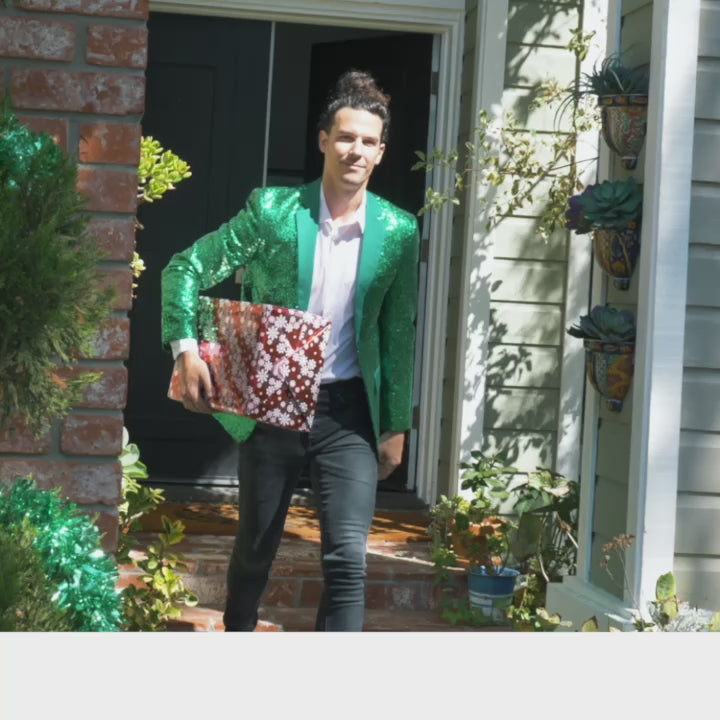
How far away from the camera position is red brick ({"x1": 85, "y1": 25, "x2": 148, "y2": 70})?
235 centimetres

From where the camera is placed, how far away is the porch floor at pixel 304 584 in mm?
5012

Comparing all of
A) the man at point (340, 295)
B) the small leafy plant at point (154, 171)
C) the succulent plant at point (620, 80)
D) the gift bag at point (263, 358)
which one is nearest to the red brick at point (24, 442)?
the gift bag at point (263, 358)

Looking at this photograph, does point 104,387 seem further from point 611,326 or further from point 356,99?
point 611,326

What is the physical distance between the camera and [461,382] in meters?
6.04

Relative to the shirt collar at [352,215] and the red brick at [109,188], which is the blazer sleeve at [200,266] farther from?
the red brick at [109,188]

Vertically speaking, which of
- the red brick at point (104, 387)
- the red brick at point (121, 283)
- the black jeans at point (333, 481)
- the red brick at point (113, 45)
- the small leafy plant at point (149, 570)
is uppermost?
the red brick at point (113, 45)

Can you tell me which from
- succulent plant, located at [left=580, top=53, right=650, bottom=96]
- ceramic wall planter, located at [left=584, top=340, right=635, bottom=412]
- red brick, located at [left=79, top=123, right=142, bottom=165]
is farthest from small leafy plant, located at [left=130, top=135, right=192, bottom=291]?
red brick, located at [left=79, top=123, right=142, bottom=165]

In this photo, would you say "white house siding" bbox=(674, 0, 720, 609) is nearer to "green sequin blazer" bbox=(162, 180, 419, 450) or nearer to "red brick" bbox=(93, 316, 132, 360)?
"green sequin blazer" bbox=(162, 180, 419, 450)

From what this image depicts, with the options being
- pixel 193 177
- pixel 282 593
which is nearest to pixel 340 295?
pixel 282 593

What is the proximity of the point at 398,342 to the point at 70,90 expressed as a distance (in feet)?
4.61

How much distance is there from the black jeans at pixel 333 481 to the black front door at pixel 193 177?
3.02 metres

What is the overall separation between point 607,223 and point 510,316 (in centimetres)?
191
